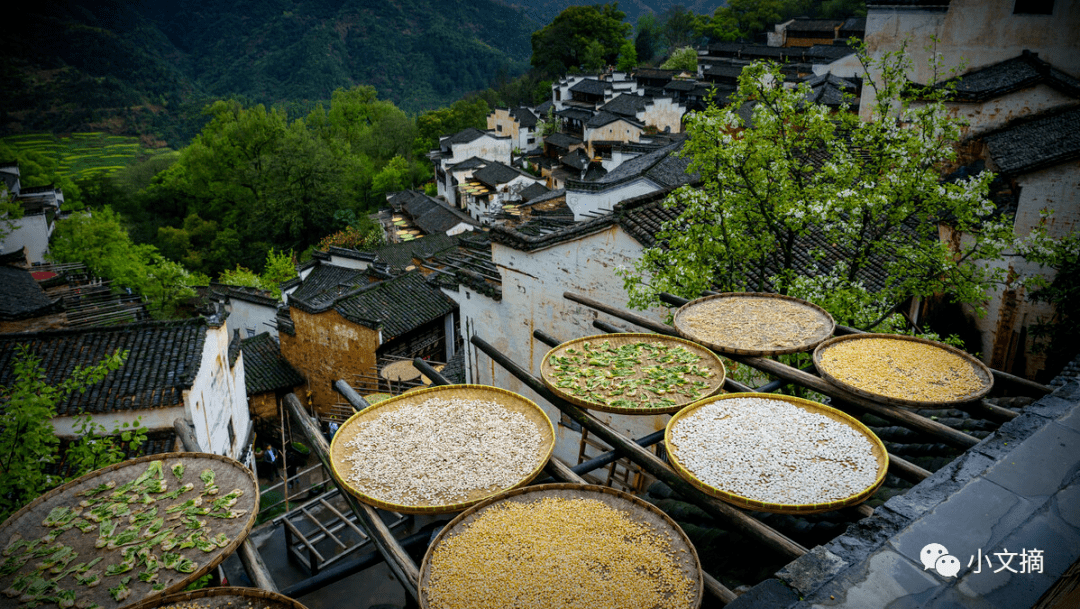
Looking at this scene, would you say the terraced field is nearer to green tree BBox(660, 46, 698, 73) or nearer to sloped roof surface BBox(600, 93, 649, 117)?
sloped roof surface BBox(600, 93, 649, 117)

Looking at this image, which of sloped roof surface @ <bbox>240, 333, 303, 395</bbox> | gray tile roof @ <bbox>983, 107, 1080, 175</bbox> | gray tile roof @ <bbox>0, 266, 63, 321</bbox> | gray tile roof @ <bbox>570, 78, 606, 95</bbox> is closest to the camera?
gray tile roof @ <bbox>983, 107, 1080, 175</bbox>

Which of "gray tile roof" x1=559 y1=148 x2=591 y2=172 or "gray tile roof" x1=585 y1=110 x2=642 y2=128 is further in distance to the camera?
"gray tile roof" x1=585 y1=110 x2=642 y2=128

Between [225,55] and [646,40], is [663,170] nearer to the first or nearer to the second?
[646,40]

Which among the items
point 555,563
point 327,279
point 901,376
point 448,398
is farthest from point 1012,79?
point 327,279

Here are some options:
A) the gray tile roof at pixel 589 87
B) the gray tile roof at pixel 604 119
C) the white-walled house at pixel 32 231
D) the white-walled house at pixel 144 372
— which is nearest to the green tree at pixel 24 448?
the white-walled house at pixel 144 372

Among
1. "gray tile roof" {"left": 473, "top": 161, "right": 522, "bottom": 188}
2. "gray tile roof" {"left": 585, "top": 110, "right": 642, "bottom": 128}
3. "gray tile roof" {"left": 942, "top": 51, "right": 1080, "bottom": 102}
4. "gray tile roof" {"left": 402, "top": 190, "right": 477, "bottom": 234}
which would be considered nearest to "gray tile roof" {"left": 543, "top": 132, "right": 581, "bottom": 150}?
"gray tile roof" {"left": 585, "top": 110, "right": 642, "bottom": 128}
